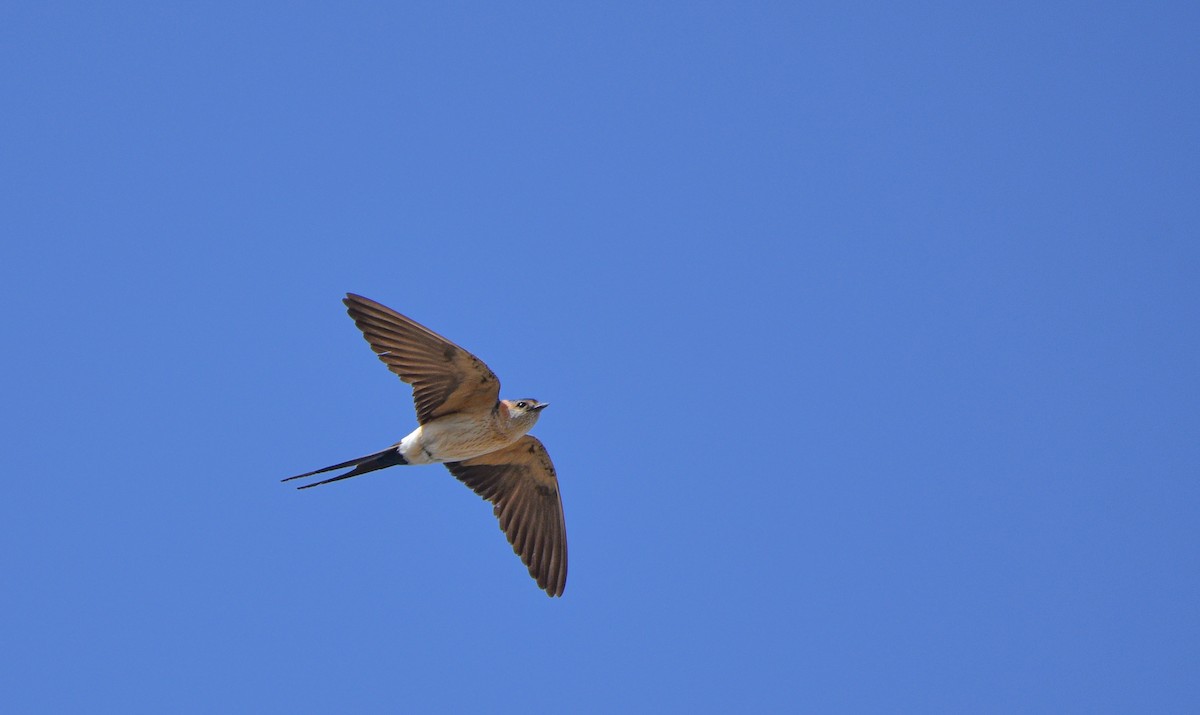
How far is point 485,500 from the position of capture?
37.7 feet

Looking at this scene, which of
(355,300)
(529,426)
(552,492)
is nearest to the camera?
(355,300)

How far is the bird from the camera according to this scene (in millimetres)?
10203

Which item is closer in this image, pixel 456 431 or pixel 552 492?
pixel 456 431

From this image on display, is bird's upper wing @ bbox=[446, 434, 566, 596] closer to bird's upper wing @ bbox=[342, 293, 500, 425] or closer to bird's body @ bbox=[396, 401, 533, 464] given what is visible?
bird's body @ bbox=[396, 401, 533, 464]

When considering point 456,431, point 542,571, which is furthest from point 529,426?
point 542,571

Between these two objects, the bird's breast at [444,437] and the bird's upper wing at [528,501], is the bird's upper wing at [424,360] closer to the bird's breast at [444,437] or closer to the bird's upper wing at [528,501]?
the bird's breast at [444,437]

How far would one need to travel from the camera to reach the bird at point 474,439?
33.5 ft

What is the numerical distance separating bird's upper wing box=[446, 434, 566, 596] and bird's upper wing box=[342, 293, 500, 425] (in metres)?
1.06

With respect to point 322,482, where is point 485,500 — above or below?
above

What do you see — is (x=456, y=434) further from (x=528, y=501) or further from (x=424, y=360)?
(x=528, y=501)

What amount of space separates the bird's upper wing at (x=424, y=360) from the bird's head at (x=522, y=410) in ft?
0.92

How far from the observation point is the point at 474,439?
10.7 metres

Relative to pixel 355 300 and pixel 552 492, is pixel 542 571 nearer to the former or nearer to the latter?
pixel 552 492

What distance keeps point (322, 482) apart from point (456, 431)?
1141 mm
